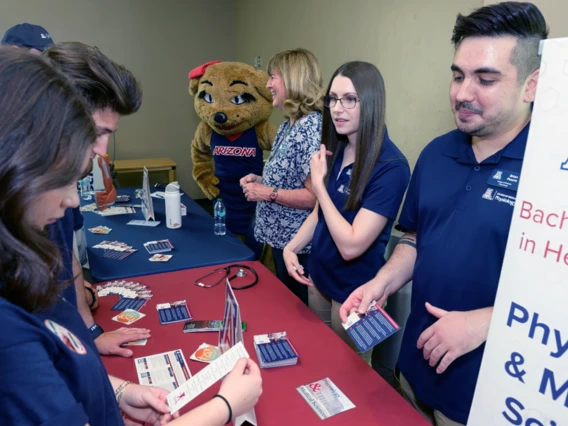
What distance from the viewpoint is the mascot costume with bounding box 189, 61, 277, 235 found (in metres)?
2.85

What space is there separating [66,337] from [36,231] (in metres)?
0.17

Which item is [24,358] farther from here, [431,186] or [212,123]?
[212,123]

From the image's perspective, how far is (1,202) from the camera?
0.52 m

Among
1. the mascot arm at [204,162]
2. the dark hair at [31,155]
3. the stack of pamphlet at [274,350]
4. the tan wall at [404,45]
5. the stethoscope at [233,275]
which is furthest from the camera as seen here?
the mascot arm at [204,162]

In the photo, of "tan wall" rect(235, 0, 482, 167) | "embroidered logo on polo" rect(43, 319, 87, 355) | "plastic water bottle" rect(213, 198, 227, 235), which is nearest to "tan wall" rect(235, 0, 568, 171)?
"tan wall" rect(235, 0, 482, 167)

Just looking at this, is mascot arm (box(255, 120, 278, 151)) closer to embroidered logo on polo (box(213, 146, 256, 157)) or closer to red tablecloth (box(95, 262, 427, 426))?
embroidered logo on polo (box(213, 146, 256, 157))

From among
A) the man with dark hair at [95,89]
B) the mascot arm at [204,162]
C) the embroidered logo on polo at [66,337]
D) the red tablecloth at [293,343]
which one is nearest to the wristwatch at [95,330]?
the red tablecloth at [293,343]

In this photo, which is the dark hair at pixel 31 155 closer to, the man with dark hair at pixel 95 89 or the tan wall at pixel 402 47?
the man with dark hair at pixel 95 89

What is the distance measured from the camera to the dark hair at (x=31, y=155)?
1.69ft

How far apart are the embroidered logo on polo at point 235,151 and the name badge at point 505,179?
6.66ft

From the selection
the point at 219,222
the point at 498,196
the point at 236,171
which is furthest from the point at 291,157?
the point at 498,196

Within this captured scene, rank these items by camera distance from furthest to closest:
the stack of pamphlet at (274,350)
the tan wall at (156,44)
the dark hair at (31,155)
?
the tan wall at (156,44)
the stack of pamphlet at (274,350)
the dark hair at (31,155)

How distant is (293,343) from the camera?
1224 millimetres

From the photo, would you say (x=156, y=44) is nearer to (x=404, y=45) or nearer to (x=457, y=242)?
(x=404, y=45)
